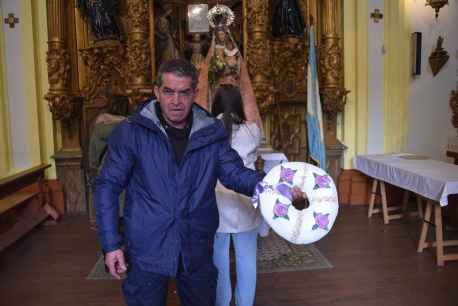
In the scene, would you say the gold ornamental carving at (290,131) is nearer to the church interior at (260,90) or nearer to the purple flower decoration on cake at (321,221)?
the church interior at (260,90)

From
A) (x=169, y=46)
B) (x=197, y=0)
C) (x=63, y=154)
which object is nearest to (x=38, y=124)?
(x=63, y=154)

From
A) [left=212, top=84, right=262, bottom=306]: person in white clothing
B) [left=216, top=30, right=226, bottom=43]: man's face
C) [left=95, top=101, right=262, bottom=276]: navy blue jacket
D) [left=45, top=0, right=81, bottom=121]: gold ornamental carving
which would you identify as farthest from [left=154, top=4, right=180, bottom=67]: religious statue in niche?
[left=95, top=101, right=262, bottom=276]: navy blue jacket

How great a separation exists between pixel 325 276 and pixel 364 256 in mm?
651

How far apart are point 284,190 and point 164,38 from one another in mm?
4656

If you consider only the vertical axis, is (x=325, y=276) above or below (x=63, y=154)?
below

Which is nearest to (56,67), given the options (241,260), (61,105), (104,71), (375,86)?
(61,105)

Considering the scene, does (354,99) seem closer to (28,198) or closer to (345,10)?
(345,10)

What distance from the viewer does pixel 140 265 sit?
5.88 ft

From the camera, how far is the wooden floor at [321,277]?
3160mm

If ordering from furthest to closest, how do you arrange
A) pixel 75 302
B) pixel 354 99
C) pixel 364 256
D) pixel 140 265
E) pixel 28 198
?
1. pixel 354 99
2. pixel 28 198
3. pixel 364 256
4. pixel 75 302
5. pixel 140 265

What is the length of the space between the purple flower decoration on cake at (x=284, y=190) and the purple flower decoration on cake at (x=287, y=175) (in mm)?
21

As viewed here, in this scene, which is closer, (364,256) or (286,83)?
(364,256)

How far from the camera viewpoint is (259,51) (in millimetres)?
5555

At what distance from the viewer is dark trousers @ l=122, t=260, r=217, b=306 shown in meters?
1.82
